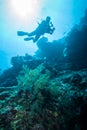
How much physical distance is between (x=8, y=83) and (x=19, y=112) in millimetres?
9455

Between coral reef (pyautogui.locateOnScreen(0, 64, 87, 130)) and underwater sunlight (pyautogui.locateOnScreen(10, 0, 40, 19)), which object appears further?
underwater sunlight (pyautogui.locateOnScreen(10, 0, 40, 19))

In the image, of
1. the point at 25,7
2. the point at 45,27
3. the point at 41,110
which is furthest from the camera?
the point at 25,7

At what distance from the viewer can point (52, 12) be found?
73938 millimetres

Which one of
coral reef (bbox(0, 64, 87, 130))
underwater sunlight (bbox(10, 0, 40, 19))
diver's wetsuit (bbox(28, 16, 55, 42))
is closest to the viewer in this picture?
coral reef (bbox(0, 64, 87, 130))

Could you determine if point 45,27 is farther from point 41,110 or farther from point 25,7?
point 25,7

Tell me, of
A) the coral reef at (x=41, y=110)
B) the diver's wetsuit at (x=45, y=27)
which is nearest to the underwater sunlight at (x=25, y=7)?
the diver's wetsuit at (x=45, y=27)

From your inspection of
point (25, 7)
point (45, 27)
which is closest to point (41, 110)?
point (45, 27)

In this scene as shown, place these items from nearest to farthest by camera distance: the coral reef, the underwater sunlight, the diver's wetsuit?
the coral reef → the diver's wetsuit → the underwater sunlight

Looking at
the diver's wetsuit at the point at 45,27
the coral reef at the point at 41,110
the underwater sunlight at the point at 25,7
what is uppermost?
the underwater sunlight at the point at 25,7

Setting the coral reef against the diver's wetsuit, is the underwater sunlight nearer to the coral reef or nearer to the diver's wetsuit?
the diver's wetsuit

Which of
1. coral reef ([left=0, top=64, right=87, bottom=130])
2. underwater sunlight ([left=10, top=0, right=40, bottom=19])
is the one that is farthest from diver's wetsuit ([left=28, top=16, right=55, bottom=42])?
underwater sunlight ([left=10, top=0, right=40, bottom=19])

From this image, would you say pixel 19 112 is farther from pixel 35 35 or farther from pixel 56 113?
pixel 35 35

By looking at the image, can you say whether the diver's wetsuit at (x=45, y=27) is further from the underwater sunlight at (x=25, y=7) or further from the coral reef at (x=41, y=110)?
the underwater sunlight at (x=25, y=7)

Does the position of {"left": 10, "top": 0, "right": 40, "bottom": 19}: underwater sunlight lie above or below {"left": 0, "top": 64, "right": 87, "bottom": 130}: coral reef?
above
